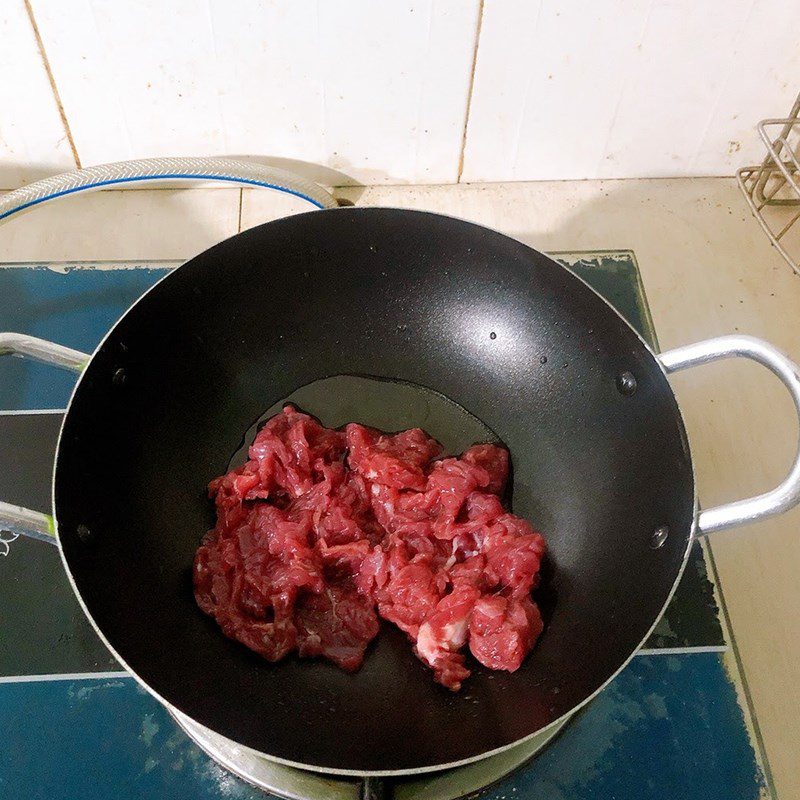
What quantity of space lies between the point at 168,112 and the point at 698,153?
133 centimetres

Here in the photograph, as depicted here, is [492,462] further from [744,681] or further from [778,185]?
[778,185]

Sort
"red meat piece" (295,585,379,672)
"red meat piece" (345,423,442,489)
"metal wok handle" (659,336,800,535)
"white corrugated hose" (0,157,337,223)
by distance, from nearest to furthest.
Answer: "metal wok handle" (659,336,800,535)
"red meat piece" (295,585,379,672)
"red meat piece" (345,423,442,489)
"white corrugated hose" (0,157,337,223)

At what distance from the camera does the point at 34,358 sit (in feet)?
4.01

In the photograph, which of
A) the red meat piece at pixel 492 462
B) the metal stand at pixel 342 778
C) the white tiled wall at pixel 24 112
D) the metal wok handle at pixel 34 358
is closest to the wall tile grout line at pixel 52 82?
the white tiled wall at pixel 24 112

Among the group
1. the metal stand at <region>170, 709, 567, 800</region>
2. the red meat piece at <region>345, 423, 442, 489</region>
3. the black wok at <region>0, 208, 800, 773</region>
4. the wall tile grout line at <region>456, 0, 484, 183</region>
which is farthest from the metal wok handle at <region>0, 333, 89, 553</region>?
the wall tile grout line at <region>456, 0, 484, 183</region>

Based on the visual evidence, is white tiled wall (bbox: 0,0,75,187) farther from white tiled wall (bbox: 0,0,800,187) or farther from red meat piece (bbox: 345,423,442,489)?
red meat piece (bbox: 345,423,442,489)

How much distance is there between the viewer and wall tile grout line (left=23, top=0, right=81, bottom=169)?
1.53 meters

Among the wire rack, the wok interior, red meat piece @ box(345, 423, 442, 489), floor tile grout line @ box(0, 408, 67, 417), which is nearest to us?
the wok interior

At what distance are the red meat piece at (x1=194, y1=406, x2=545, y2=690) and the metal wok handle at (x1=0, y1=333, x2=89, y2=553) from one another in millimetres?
285

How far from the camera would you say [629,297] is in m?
1.69

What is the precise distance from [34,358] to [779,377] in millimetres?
1161

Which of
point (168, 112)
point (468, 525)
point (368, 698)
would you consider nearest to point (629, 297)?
point (468, 525)

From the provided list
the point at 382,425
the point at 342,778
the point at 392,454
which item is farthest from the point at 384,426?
the point at 342,778

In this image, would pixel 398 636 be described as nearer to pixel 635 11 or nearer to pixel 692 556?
pixel 692 556
